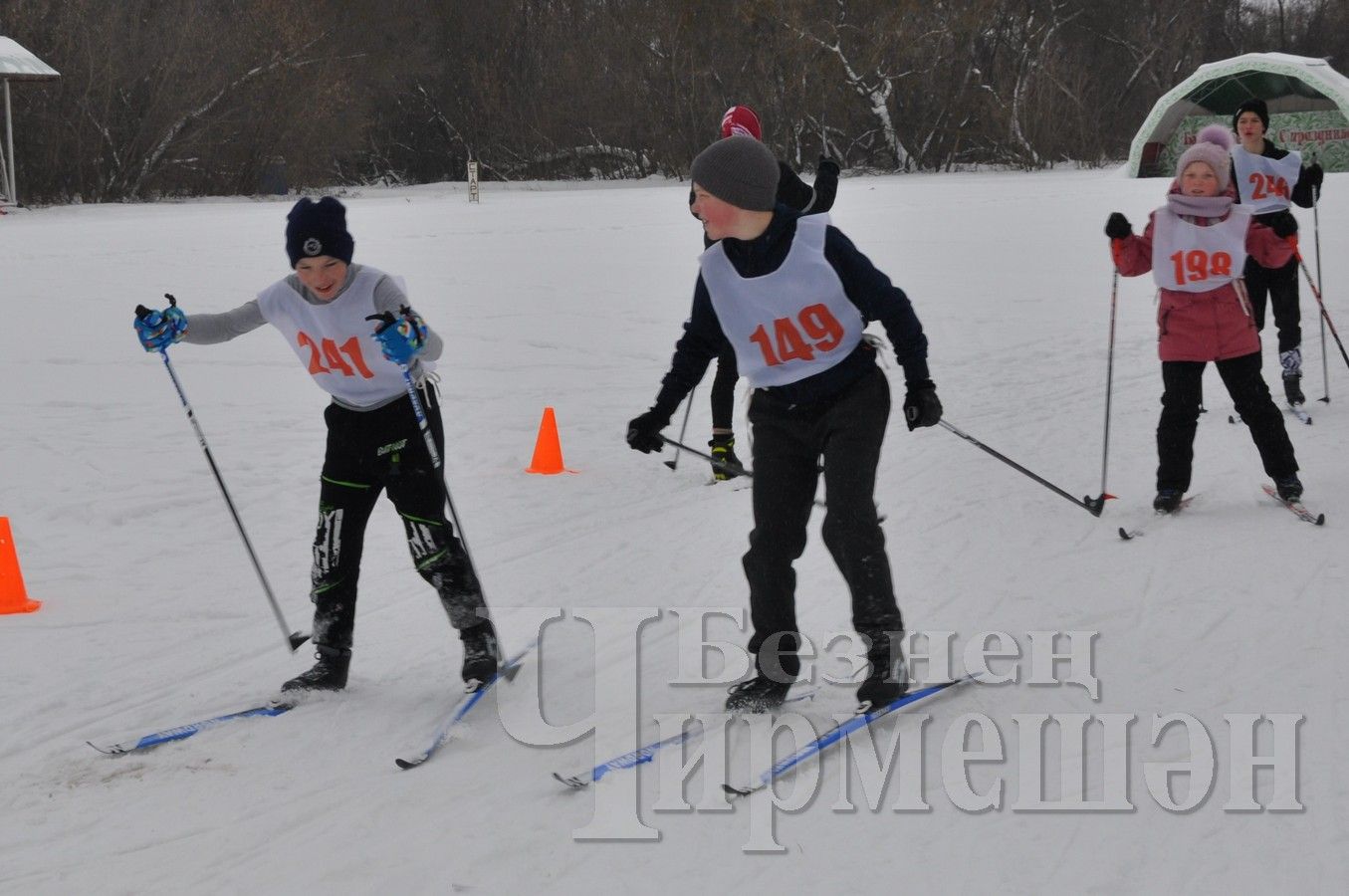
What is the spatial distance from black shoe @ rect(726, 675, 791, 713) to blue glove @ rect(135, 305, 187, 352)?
1784mm

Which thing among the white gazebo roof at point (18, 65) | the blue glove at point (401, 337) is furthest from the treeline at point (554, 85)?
the blue glove at point (401, 337)

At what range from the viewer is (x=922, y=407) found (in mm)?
3250

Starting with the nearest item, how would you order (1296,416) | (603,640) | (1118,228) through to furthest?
(603,640) < (1118,228) < (1296,416)

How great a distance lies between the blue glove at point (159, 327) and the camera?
11.7 feet

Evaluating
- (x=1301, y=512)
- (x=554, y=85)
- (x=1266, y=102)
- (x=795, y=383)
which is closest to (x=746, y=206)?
(x=795, y=383)

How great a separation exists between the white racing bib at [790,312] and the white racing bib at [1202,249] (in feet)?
7.85

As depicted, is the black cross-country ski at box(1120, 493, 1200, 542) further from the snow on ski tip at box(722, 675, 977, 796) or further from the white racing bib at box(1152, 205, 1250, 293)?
the snow on ski tip at box(722, 675, 977, 796)

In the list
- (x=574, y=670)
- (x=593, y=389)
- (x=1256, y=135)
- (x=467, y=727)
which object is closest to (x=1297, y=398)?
(x=1256, y=135)

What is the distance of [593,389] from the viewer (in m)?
8.25

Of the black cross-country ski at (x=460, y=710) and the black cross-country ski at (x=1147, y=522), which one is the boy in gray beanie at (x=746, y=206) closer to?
the black cross-country ski at (x=460, y=710)

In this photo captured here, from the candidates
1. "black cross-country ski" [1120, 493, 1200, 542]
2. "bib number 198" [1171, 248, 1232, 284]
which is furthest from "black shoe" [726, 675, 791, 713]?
"bib number 198" [1171, 248, 1232, 284]

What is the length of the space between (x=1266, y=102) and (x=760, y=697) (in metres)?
27.5

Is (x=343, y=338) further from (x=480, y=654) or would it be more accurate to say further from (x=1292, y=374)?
(x=1292, y=374)

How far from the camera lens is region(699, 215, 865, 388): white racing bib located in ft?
10.4
